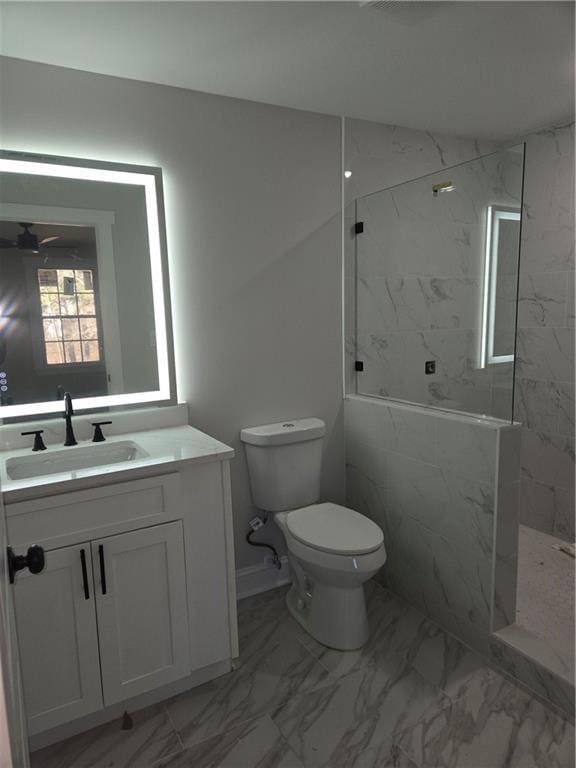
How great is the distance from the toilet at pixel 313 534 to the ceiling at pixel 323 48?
1.50m

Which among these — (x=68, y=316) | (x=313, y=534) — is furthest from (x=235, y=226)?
(x=313, y=534)

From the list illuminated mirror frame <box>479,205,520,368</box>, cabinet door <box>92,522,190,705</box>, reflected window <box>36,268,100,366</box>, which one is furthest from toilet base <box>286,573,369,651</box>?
reflected window <box>36,268,100,366</box>

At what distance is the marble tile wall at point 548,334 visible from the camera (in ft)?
8.94

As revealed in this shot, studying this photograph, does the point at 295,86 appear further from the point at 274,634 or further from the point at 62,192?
the point at 274,634

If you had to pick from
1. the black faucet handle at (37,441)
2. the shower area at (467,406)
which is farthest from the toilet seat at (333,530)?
the black faucet handle at (37,441)

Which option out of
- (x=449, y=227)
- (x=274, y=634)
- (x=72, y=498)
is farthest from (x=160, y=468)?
(x=449, y=227)

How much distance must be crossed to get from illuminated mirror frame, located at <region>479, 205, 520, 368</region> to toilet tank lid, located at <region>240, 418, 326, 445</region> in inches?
33.0

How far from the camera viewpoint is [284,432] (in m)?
2.34

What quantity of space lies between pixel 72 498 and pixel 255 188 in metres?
1.57

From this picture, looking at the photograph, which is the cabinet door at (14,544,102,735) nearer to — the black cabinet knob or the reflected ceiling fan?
the black cabinet knob

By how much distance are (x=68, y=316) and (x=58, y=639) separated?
46.2 inches

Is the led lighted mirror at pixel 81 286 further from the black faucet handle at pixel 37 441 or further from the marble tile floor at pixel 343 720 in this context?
the marble tile floor at pixel 343 720

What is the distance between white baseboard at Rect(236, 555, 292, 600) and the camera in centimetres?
247

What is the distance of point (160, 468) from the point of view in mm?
1688
